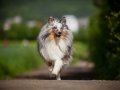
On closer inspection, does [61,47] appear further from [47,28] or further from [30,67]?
[30,67]

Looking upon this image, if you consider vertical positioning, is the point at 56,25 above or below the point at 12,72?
above

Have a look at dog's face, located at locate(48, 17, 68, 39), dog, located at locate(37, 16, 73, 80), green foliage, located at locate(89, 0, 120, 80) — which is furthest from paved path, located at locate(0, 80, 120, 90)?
green foliage, located at locate(89, 0, 120, 80)

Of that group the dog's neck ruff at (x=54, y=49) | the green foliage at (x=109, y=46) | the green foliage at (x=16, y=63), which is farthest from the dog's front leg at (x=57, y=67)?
the green foliage at (x=16, y=63)

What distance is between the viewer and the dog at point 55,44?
15.2 m

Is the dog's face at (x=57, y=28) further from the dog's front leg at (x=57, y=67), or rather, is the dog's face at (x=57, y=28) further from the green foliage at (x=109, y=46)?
the green foliage at (x=109, y=46)

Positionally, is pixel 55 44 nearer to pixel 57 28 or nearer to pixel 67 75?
pixel 57 28

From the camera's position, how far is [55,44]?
50.5 feet

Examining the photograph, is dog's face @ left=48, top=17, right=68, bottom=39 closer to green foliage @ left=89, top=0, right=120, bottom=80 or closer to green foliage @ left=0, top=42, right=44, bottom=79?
green foliage @ left=89, top=0, right=120, bottom=80

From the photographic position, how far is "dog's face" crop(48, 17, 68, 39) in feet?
49.6

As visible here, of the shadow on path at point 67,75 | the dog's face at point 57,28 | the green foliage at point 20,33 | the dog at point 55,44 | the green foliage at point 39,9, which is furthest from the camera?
the green foliage at point 39,9

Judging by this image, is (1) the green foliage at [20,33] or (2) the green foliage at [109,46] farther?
(1) the green foliage at [20,33]

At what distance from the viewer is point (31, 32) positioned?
95000 millimetres

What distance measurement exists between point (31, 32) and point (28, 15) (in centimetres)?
3640

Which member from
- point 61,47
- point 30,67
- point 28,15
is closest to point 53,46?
point 61,47
